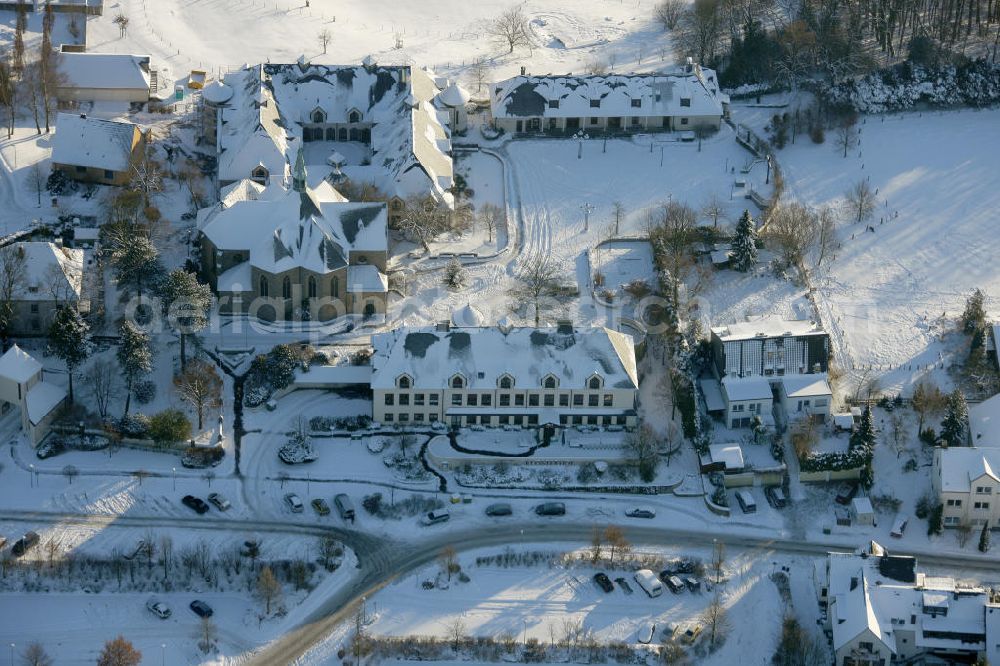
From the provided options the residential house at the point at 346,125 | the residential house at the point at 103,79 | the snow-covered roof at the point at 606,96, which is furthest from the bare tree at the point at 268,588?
the residential house at the point at 103,79

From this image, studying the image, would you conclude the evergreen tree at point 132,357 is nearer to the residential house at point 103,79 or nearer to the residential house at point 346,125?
the residential house at point 346,125

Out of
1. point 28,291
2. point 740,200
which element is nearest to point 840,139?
point 740,200

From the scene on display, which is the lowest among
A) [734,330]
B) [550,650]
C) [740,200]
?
[550,650]

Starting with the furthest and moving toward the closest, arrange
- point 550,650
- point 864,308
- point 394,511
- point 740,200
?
1. point 740,200
2. point 864,308
3. point 394,511
4. point 550,650

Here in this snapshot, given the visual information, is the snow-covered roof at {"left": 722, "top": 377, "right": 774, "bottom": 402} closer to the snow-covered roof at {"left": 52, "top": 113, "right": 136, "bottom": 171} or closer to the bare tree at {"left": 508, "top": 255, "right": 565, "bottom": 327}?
the bare tree at {"left": 508, "top": 255, "right": 565, "bottom": 327}

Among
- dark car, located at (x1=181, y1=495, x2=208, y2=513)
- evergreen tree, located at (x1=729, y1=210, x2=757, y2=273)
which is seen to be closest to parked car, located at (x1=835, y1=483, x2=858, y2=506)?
evergreen tree, located at (x1=729, y1=210, x2=757, y2=273)

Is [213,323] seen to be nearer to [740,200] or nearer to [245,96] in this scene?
[245,96]

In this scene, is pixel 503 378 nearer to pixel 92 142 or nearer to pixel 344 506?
pixel 344 506
